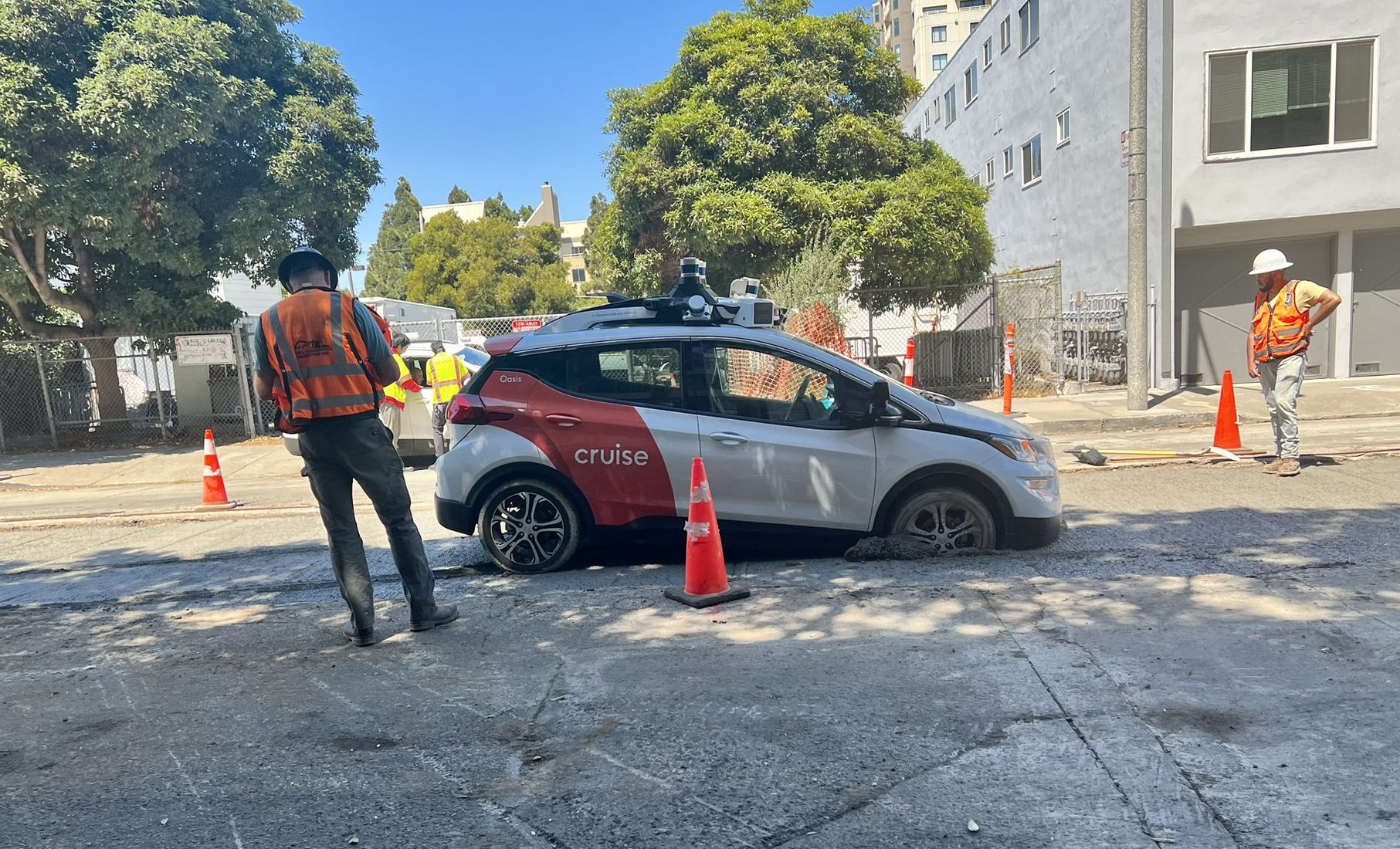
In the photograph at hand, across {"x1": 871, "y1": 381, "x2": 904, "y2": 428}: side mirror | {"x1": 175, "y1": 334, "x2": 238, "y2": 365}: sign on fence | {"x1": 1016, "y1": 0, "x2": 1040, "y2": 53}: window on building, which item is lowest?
{"x1": 871, "y1": 381, "x2": 904, "y2": 428}: side mirror

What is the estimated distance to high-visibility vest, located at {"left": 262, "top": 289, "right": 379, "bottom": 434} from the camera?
→ 4426mm

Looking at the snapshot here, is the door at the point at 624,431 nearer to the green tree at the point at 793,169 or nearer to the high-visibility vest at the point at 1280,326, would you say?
the high-visibility vest at the point at 1280,326

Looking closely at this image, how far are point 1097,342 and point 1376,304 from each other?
4619 millimetres

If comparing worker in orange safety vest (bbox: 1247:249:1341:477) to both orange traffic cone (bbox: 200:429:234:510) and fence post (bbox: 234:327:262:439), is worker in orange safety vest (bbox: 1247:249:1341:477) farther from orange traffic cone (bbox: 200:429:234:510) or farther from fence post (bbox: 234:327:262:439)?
fence post (bbox: 234:327:262:439)

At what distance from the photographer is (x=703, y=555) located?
5012 millimetres

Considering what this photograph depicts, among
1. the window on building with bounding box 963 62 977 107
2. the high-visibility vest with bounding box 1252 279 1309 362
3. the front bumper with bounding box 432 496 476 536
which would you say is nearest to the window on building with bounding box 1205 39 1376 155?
the high-visibility vest with bounding box 1252 279 1309 362

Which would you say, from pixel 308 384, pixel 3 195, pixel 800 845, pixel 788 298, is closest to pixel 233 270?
pixel 3 195

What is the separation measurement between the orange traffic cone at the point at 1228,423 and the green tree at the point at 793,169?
6.92 m

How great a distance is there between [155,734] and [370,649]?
1087mm

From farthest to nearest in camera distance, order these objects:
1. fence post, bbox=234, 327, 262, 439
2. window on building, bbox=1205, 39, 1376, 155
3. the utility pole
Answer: fence post, bbox=234, 327, 262, 439, window on building, bbox=1205, 39, 1376, 155, the utility pole

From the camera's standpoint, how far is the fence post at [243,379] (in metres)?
15.4

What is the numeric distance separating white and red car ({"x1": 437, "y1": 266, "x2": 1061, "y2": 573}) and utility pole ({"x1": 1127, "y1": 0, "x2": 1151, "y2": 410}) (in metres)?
8.27

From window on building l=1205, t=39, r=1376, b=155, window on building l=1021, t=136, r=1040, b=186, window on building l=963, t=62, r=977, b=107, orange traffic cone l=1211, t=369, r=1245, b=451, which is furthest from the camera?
window on building l=963, t=62, r=977, b=107

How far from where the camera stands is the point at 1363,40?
49.3 ft
